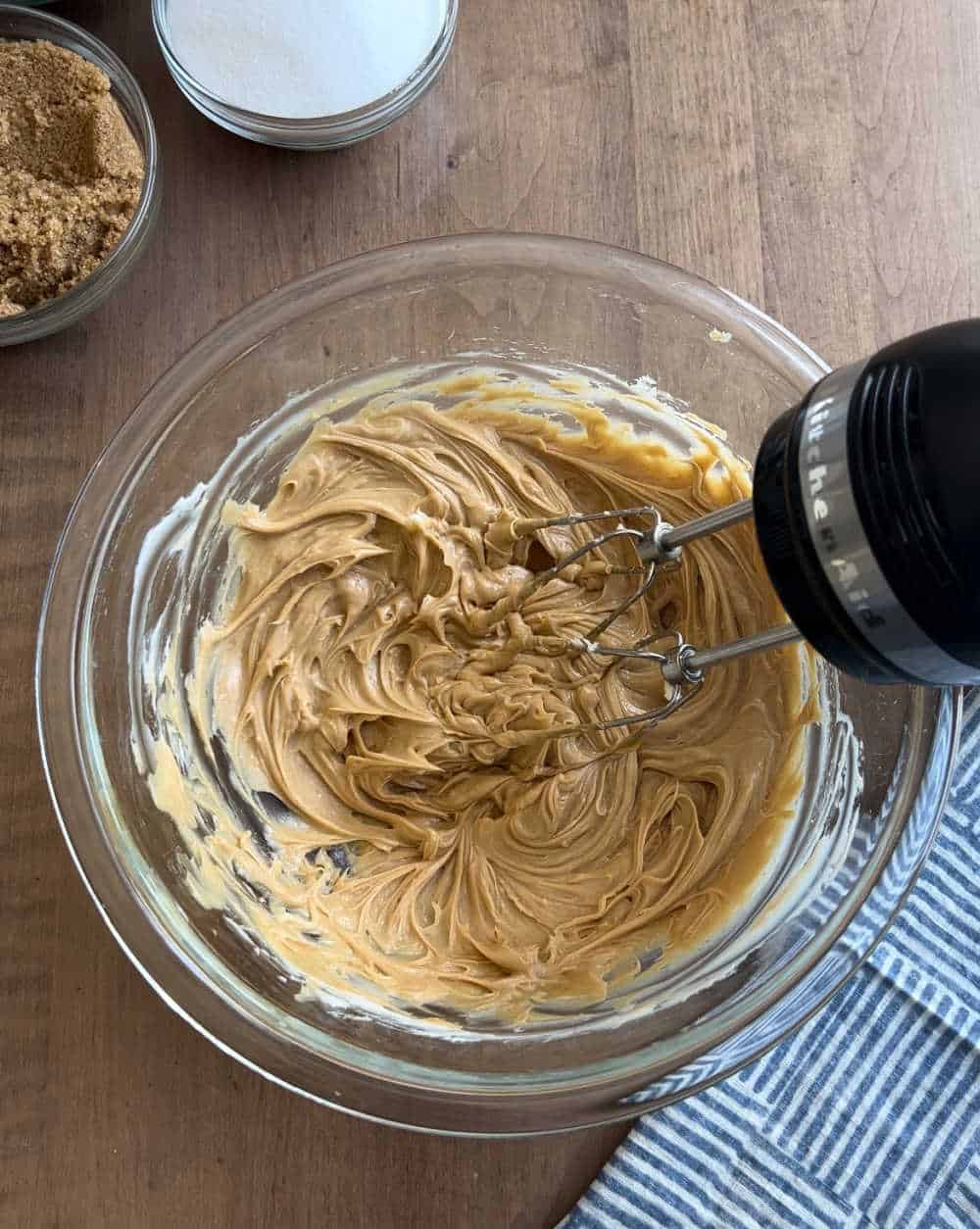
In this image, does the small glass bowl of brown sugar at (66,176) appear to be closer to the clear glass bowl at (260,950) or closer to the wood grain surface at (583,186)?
the wood grain surface at (583,186)

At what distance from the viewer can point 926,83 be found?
1.71 metres

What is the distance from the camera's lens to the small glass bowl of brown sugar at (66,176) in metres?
1.54

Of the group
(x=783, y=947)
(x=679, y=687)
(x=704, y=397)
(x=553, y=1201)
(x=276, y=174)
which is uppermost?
(x=276, y=174)

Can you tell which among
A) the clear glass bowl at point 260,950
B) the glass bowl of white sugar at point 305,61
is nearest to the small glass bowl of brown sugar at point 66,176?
the glass bowl of white sugar at point 305,61

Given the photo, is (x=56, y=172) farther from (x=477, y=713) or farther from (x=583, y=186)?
(x=477, y=713)

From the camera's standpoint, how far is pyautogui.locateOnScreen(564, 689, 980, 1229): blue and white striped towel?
1528 millimetres

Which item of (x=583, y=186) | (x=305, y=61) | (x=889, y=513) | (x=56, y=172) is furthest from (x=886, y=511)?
(x=56, y=172)

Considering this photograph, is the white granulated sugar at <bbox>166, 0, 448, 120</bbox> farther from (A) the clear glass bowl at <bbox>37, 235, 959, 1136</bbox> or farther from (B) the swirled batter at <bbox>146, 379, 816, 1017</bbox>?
(B) the swirled batter at <bbox>146, 379, 816, 1017</bbox>

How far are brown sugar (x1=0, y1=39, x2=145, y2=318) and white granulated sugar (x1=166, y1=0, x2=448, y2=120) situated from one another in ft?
0.54

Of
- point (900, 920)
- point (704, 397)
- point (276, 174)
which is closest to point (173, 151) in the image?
point (276, 174)

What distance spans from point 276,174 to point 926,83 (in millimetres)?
1041

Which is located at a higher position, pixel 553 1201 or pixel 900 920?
pixel 900 920

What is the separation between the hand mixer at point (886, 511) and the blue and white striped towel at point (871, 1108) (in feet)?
2.33

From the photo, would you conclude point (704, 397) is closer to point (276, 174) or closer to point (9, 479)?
point (276, 174)
